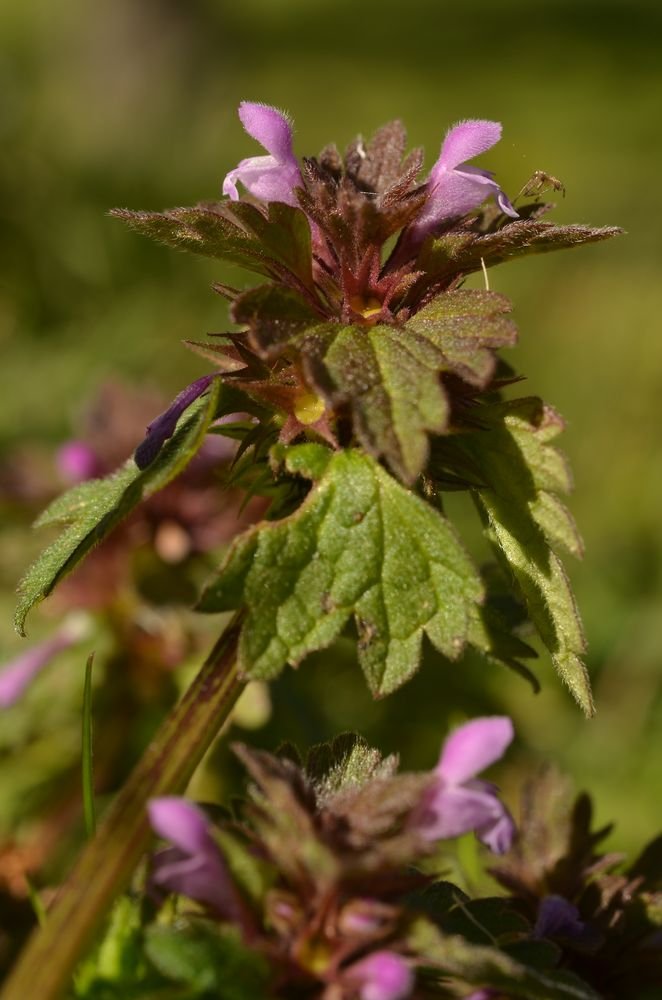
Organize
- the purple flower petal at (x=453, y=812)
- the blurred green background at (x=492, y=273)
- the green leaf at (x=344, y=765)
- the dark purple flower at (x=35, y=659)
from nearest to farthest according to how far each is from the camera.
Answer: the purple flower petal at (x=453, y=812), the green leaf at (x=344, y=765), the dark purple flower at (x=35, y=659), the blurred green background at (x=492, y=273)

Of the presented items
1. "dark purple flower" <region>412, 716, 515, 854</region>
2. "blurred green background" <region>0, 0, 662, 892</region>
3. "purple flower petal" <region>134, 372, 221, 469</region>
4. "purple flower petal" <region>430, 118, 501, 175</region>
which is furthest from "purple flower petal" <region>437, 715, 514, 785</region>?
"blurred green background" <region>0, 0, 662, 892</region>

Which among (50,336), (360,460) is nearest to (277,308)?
(360,460)

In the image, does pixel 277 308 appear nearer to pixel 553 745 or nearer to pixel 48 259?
pixel 553 745

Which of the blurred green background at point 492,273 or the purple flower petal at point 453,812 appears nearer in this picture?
the purple flower petal at point 453,812

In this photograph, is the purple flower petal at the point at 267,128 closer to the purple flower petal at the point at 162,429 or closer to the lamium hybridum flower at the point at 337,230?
the lamium hybridum flower at the point at 337,230

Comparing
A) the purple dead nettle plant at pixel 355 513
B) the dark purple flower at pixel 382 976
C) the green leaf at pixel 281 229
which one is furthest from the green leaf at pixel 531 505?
the dark purple flower at pixel 382 976

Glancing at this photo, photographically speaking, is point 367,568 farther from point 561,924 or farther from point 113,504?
point 561,924
